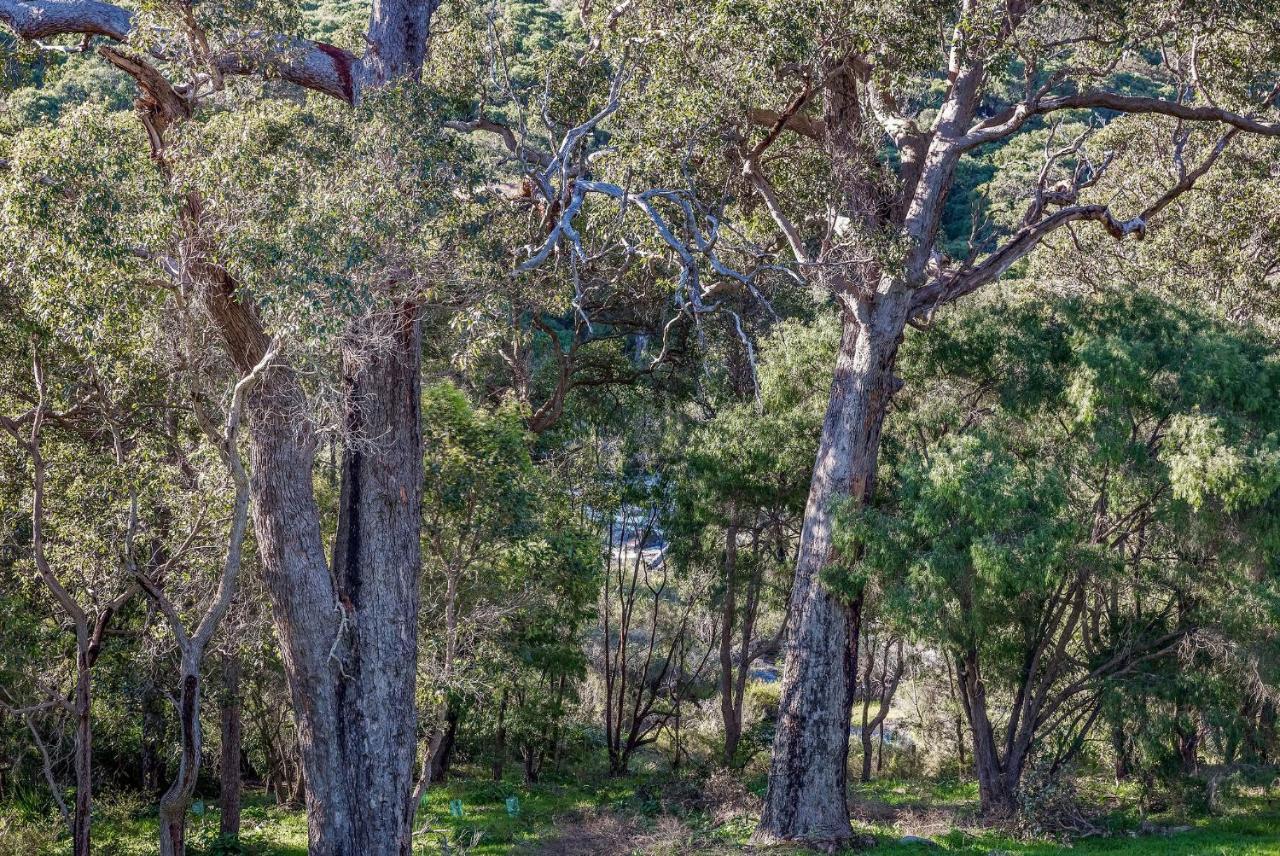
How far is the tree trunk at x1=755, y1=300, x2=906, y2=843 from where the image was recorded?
44.7 feet

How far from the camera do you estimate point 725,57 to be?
1231 centimetres

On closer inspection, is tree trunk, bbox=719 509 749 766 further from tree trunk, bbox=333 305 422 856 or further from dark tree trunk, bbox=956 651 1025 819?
tree trunk, bbox=333 305 422 856

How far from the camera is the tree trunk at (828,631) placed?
44.7 ft

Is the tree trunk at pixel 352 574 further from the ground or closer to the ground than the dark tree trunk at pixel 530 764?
further from the ground

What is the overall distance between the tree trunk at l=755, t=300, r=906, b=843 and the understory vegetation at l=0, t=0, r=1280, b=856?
6 cm

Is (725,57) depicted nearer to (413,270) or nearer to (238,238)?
(413,270)

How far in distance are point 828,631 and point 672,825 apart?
344 centimetres

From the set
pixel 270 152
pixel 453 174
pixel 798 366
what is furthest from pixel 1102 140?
pixel 270 152

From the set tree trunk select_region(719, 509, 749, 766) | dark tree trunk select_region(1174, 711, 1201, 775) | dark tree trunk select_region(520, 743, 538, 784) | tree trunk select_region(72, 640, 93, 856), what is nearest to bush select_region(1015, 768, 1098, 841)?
dark tree trunk select_region(1174, 711, 1201, 775)

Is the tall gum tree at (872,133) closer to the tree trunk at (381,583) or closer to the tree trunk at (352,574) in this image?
the tree trunk at (381,583)

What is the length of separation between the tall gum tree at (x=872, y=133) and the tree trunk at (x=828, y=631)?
0.06 ft

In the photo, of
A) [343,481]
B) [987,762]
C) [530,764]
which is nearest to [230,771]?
[343,481]

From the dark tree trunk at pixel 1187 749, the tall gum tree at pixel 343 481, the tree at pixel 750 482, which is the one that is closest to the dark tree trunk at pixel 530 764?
the tree at pixel 750 482

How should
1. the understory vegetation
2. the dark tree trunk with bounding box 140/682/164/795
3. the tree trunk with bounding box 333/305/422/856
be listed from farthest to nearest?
the dark tree trunk with bounding box 140/682/164/795
the tree trunk with bounding box 333/305/422/856
the understory vegetation
